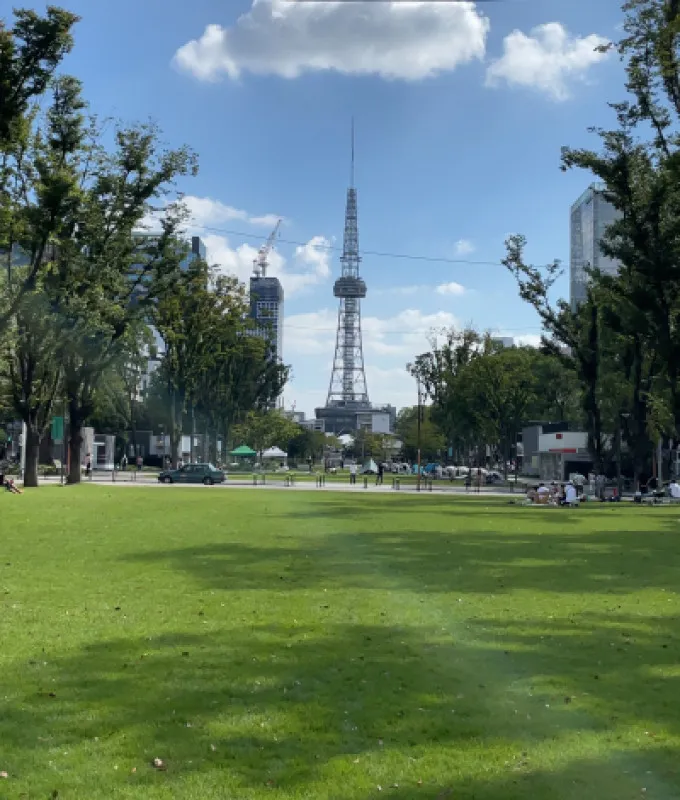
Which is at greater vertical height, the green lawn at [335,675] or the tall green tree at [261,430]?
the tall green tree at [261,430]

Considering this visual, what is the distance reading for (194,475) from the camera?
59375 millimetres

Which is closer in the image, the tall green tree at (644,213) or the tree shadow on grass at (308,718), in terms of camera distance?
the tree shadow on grass at (308,718)

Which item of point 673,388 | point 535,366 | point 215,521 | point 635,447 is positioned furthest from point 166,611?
point 535,366

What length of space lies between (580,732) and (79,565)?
32.9 ft

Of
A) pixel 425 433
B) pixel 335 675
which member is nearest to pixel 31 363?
pixel 335 675

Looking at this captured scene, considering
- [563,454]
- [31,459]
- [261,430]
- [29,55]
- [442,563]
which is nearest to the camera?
[442,563]

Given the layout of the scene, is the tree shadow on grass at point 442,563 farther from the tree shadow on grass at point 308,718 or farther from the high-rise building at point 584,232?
the high-rise building at point 584,232

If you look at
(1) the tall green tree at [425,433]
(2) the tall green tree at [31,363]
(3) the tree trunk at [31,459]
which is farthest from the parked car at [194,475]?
(1) the tall green tree at [425,433]

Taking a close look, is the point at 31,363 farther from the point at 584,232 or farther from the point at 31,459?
the point at 584,232

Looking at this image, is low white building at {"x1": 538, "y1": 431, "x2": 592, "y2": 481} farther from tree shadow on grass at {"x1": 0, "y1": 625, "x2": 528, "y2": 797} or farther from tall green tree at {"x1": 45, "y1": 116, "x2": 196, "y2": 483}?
tree shadow on grass at {"x1": 0, "y1": 625, "x2": 528, "y2": 797}

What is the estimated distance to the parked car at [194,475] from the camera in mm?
59250

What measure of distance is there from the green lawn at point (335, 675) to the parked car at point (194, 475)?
42.3 meters

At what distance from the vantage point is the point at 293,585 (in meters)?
12.9

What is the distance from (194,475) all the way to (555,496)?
95.7 ft
